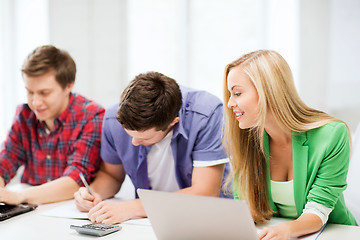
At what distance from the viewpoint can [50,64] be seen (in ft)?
5.77

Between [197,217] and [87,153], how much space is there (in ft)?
2.84

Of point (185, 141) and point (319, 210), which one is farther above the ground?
point (185, 141)

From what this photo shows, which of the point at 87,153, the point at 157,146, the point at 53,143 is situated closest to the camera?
the point at 157,146

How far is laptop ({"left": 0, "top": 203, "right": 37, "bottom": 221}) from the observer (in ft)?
4.57

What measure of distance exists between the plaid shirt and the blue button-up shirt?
14cm

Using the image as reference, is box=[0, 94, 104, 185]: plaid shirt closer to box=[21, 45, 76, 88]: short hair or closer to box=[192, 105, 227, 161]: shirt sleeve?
box=[21, 45, 76, 88]: short hair

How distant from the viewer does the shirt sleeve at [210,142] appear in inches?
59.1

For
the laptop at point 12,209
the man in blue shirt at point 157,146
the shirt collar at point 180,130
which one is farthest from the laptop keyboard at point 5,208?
the shirt collar at point 180,130

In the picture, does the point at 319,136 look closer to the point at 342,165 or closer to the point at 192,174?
the point at 342,165

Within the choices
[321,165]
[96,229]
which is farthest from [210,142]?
[96,229]

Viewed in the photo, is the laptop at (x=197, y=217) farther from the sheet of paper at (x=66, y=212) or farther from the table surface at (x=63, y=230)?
the sheet of paper at (x=66, y=212)

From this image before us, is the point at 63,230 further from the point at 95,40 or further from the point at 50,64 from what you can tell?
the point at 95,40

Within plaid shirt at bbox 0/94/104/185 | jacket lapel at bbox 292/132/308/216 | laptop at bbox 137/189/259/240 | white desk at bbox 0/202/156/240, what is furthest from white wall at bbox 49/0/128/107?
laptop at bbox 137/189/259/240

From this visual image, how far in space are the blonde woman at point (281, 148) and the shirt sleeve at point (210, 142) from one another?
0.35 feet
